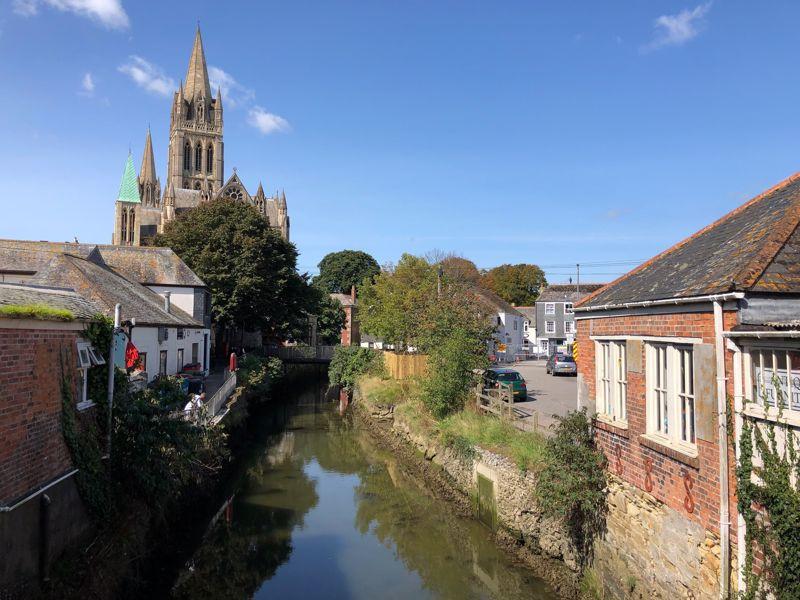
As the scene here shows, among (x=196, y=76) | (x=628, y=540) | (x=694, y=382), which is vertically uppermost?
(x=196, y=76)

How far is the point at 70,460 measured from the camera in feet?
31.4

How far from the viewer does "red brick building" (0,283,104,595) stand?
7.57m

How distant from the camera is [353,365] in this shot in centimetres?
3744

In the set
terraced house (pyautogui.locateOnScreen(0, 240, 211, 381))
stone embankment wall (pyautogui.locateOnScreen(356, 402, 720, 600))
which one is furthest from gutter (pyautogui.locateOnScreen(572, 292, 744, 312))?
terraced house (pyautogui.locateOnScreen(0, 240, 211, 381))

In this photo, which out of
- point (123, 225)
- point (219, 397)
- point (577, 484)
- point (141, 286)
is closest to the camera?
point (577, 484)

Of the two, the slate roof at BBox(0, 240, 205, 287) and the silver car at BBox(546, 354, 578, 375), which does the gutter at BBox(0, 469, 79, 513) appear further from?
the silver car at BBox(546, 354, 578, 375)

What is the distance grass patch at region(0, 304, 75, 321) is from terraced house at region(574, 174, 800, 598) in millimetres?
9021

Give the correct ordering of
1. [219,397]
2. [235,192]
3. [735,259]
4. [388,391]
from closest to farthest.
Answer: [735,259] < [219,397] < [388,391] < [235,192]

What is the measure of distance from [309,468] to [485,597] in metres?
11.8

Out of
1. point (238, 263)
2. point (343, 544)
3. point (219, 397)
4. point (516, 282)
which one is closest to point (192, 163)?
point (516, 282)

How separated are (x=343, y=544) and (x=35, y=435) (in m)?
8.38

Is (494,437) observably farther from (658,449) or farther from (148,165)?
(148,165)

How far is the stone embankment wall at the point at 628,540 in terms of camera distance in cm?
757

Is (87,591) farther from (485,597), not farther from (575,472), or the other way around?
(575,472)
